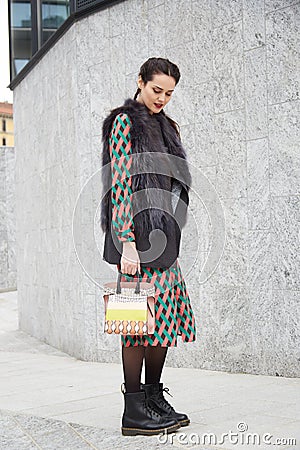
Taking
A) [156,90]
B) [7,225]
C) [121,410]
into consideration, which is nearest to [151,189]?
[156,90]

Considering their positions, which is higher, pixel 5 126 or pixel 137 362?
pixel 5 126

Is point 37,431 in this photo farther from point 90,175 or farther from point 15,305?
point 15,305

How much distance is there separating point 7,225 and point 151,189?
1358 cm

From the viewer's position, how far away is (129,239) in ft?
10.9

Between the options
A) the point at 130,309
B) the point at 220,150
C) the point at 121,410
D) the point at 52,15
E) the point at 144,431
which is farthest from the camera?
the point at 52,15

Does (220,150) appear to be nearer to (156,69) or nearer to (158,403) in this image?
(156,69)

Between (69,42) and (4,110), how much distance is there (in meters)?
72.3

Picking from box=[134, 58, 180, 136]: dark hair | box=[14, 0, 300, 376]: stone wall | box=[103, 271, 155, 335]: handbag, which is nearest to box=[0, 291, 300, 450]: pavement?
box=[14, 0, 300, 376]: stone wall

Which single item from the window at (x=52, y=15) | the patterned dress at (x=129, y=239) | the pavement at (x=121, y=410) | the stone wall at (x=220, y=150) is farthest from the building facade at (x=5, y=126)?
the patterned dress at (x=129, y=239)

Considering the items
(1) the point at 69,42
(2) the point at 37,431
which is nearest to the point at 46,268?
(1) the point at 69,42

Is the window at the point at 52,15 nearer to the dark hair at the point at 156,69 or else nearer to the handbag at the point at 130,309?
the dark hair at the point at 156,69

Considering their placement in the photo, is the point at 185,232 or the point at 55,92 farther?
the point at 55,92

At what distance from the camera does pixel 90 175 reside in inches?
278

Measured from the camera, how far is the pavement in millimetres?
3320
